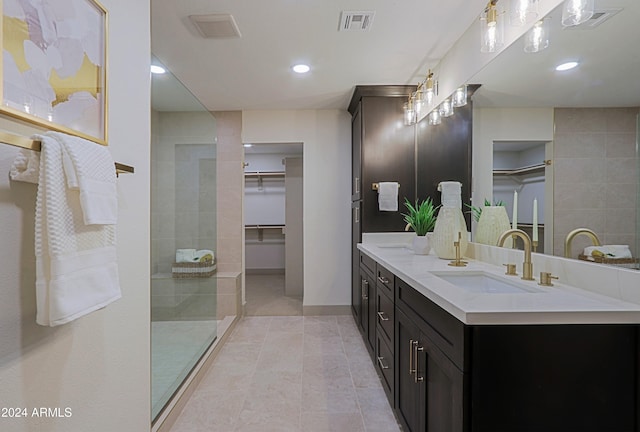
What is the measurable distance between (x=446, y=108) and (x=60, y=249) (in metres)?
2.57

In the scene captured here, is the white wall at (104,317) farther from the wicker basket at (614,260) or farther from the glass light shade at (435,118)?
the glass light shade at (435,118)

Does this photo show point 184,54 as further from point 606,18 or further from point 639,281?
point 639,281

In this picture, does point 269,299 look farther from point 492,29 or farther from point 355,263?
point 492,29

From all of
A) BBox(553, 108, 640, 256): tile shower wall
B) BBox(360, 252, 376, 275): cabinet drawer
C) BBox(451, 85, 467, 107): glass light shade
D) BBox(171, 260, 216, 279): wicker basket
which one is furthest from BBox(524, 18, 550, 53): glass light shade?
BBox(171, 260, 216, 279): wicker basket

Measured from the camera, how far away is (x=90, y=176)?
0.81 meters

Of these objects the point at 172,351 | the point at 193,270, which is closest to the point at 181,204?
the point at 193,270

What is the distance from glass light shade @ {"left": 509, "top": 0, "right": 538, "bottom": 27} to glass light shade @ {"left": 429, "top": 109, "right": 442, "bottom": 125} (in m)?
1.07

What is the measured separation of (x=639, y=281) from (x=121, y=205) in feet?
5.93

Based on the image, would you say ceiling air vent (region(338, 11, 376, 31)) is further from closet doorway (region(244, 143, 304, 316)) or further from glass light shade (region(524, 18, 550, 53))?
closet doorway (region(244, 143, 304, 316))

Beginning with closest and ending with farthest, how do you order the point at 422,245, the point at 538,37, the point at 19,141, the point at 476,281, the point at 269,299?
the point at 19,141
the point at 538,37
the point at 476,281
the point at 422,245
the point at 269,299

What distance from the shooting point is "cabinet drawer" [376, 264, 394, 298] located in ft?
6.27

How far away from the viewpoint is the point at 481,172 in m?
2.02

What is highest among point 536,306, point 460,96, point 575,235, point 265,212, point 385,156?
point 460,96

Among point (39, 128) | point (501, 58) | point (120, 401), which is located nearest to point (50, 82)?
point (39, 128)
